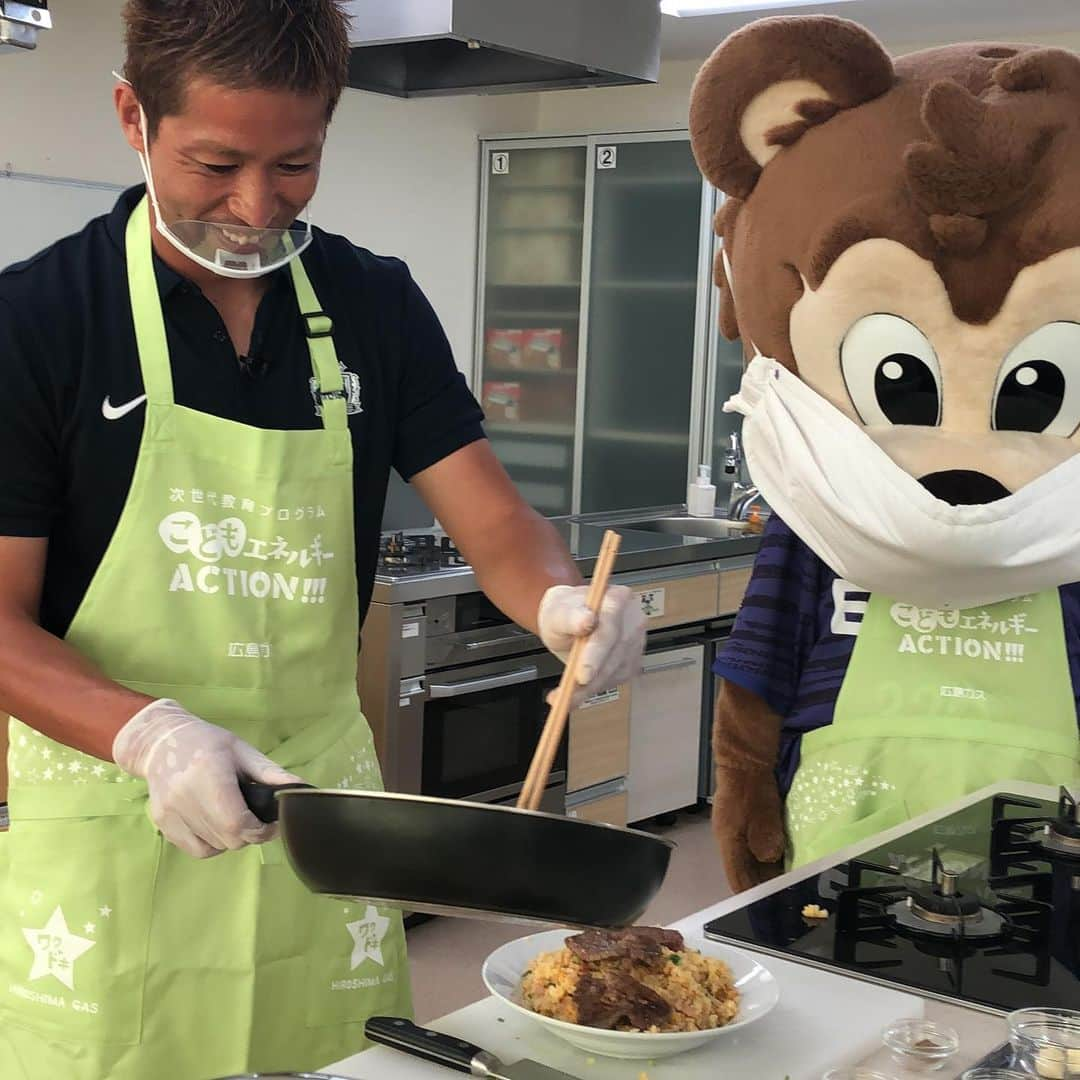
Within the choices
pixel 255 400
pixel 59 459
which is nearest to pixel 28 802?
pixel 59 459

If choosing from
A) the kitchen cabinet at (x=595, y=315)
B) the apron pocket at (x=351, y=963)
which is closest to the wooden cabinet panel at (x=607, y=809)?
the kitchen cabinet at (x=595, y=315)

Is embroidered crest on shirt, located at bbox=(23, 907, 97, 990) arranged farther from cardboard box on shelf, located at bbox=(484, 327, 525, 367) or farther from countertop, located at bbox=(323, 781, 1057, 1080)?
cardboard box on shelf, located at bbox=(484, 327, 525, 367)

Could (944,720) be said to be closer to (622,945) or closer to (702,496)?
(622,945)

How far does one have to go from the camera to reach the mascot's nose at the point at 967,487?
182cm

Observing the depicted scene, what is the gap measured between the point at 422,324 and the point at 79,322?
385 mm

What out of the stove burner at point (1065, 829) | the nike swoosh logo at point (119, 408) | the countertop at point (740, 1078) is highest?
the nike swoosh logo at point (119, 408)

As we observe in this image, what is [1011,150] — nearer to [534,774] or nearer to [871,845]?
[871,845]

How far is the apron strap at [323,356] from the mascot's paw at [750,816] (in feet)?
2.52

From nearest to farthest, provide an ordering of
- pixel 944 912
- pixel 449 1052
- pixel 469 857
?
pixel 469 857, pixel 449 1052, pixel 944 912

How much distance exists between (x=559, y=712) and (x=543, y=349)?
4.44 metres

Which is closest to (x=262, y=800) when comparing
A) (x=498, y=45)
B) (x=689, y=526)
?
(x=498, y=45)

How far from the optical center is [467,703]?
3453 mm

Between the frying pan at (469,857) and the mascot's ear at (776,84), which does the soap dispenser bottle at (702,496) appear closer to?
the mascot's ear at (776,84)

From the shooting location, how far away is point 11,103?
150 inches
